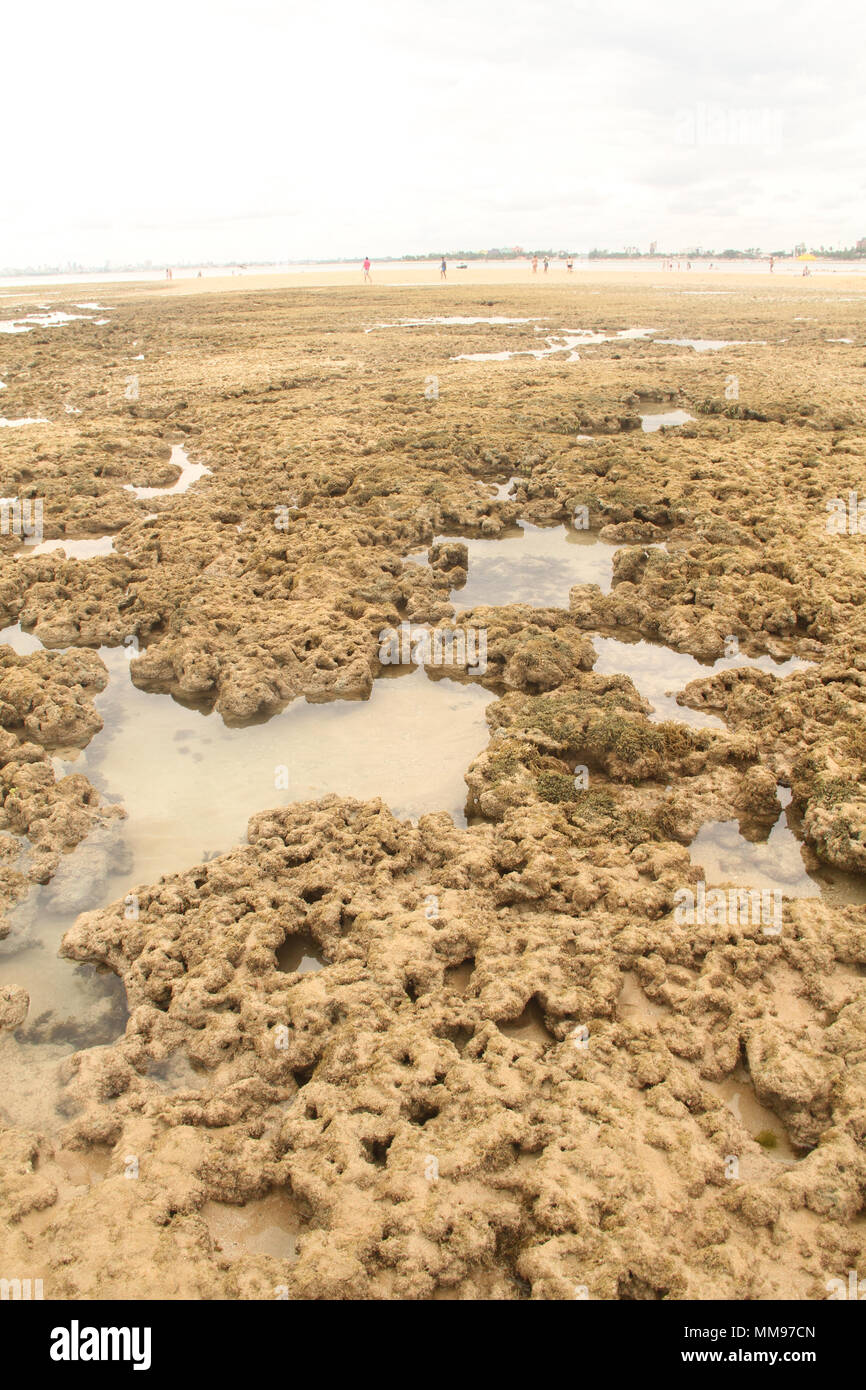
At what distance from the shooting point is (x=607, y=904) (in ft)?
15.3

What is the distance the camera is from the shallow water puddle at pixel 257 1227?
314 cm

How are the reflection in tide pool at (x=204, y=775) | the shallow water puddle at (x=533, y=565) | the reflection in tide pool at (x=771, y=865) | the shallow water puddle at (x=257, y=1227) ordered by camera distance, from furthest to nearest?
the shallow water puddle at (x=533, y=565) → the reflection in tide pool at (x=771, y=865) → the reflection in tide pool at (x=204, y=775) → the shallow water puddle at (x=257, y=1227)

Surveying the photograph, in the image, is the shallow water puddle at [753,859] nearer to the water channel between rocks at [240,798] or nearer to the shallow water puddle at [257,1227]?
the water channel between rocks at [240,798]

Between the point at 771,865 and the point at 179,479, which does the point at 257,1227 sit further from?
the point at 179,479

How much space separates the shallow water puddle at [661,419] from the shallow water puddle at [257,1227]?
14.0 metres

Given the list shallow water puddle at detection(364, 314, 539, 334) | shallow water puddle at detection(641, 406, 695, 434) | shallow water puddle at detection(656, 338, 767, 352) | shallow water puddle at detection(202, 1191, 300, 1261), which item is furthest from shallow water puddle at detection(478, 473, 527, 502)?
shallow water puddle at detection(364, 314, 539, 334)

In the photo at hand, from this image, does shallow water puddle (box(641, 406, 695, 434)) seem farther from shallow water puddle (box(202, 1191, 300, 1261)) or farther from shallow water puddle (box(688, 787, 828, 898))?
shallow water puddle (box(202, 1191, 300, 1261))

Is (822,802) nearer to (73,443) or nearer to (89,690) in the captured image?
(89,690)

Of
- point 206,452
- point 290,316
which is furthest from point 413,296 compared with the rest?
point 206,452

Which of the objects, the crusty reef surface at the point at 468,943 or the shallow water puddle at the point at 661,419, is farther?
the shallow water puddle at the point at 661,419

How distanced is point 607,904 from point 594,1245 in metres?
1.96

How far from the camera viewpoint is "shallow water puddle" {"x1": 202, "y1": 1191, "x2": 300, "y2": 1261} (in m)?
3.14

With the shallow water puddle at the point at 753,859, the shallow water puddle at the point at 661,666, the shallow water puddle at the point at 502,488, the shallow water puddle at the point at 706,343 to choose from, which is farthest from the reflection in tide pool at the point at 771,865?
the shallow water puddle at the point at 706,343
